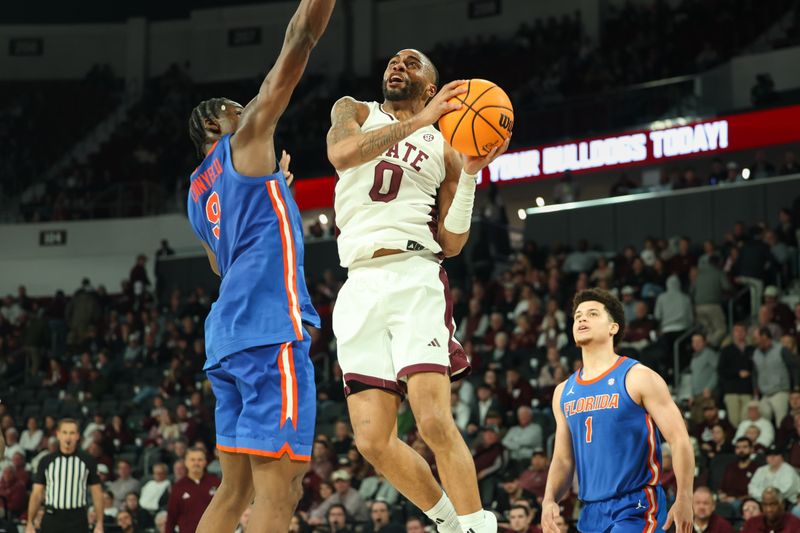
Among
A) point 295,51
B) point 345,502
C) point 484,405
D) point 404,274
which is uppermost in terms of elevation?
point 295,51

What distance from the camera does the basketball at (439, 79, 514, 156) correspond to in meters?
5.77

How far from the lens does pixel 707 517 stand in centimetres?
1102

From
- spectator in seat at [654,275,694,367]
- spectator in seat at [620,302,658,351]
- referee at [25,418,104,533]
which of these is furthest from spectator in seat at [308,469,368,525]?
spectator in seat at [654,275,694,367]

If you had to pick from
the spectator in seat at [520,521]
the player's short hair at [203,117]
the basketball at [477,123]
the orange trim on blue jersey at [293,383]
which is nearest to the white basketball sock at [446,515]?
the orange trim on blue jersey at [293,383]

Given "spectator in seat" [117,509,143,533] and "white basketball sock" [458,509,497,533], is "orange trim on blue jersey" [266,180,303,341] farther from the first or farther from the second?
"spectator in seat" [117,509,143,533]

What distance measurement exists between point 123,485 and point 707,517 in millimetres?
9624

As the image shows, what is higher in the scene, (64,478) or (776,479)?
(64,478)

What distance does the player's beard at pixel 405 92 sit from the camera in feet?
20.9

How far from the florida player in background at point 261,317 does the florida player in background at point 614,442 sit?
1.81 metres

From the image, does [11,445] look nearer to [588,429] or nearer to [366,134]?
[588,429]

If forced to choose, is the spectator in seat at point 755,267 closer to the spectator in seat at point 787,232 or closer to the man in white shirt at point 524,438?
the spectator in seat at point 787,232

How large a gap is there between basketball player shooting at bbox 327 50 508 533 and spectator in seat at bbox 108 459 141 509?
39.4 ft

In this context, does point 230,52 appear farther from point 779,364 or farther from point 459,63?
point 779,364

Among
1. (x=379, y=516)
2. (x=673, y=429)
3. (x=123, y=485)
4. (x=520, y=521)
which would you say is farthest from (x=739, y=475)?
(x=123, y=485)
